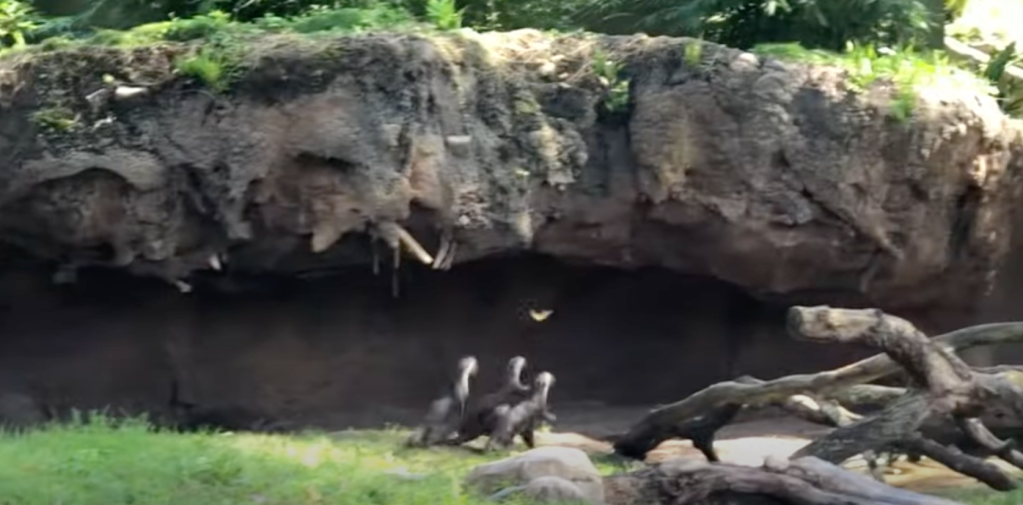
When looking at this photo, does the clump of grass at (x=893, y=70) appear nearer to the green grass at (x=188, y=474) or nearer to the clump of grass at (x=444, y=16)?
the clump of grass at (x=444, y=16)

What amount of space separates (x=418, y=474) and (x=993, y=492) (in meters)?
3.80

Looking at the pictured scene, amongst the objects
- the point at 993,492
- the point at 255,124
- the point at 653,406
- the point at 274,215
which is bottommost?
the point at 653,406

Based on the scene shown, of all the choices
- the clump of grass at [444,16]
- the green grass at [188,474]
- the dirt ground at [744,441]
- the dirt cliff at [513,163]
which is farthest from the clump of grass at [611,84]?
the green grass at [188,474]

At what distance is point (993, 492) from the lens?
982cm

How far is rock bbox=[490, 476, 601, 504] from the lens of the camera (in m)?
7.89

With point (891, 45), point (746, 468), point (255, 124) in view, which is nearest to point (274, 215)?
point (255, 124)

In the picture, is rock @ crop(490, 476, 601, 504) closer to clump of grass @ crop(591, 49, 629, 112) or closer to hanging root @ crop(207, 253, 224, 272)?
hanging root @ crop(207, 253, 224, 272)

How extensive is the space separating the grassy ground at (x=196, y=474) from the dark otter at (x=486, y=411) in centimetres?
115

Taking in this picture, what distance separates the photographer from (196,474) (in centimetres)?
773

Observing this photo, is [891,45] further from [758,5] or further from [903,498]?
[903,498]

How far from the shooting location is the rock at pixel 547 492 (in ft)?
25.9

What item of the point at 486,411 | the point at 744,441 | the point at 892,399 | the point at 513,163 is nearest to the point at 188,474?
the point at 486,411

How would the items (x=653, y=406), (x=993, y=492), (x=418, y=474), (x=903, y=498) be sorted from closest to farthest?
(x=903, y=498), (x=418, y=474), (x=993, y=492), (x=653, y=406)

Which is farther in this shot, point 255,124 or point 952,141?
point 952,141
